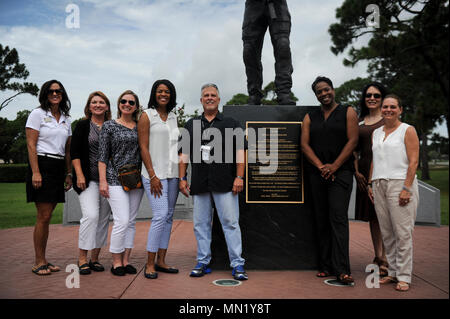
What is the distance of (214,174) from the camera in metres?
4.14

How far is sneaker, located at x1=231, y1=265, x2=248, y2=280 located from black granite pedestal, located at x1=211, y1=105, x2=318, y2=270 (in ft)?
1.21

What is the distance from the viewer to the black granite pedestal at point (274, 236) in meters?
4.53

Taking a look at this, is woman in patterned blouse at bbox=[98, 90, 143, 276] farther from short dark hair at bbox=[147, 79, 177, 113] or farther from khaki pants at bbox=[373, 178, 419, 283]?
khaki pants at bbox=[373, 178, 419, 283]

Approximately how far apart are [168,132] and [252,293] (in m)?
1.93

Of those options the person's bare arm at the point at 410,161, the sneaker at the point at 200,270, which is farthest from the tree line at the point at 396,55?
the sneaker at the point at 200,270

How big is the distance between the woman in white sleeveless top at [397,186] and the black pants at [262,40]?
5.18ft

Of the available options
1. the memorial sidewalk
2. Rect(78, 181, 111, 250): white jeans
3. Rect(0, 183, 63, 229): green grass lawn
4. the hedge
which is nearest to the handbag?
Rect(78, 181, 111, 250): white jeans

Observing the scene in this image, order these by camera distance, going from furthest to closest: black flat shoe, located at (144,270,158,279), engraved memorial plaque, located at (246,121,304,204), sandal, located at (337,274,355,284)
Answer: engraved memorial plaque, located at (246,121,304,204) < black flat shoe, located at (144,270,158,279) < sandal, located at (337,274,355,284)

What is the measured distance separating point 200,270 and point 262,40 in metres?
3.20

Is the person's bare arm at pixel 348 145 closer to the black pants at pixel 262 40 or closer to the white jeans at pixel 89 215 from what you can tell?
the black pants at pixel 262 40

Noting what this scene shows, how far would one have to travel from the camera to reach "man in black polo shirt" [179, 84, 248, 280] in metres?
4.14

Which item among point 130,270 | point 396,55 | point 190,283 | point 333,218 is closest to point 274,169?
point 333,218

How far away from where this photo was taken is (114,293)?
3576 mm

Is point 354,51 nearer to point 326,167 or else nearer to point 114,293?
point 326,167
